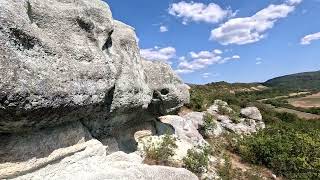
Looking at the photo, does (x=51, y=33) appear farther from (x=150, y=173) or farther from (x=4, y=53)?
(x=150, y=173)

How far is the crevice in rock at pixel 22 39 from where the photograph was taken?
24.4ft

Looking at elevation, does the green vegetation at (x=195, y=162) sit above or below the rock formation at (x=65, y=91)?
below

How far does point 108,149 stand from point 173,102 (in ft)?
12.5

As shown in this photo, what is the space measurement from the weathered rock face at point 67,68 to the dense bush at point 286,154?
9.90 meters

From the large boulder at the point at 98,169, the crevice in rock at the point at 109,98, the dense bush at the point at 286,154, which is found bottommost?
the dense bush at the point at 286,154

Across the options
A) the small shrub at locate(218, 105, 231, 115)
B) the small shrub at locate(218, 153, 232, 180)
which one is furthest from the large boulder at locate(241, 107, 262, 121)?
the small shrub at locate(218, 153, 232, 180)

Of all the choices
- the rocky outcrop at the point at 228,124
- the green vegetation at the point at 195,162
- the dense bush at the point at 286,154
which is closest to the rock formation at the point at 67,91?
the green vegetation at the point at 195,162

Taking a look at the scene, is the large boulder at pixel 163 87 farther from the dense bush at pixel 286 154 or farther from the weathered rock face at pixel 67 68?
the dense bush at pixel 286 154

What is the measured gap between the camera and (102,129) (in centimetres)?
1127

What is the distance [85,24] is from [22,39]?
2472mm

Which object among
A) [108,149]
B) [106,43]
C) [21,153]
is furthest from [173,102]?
[21,153]

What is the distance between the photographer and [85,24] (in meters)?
9.95

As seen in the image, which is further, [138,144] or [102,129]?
[138,144]

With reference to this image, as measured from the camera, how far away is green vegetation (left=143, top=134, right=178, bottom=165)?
1398cm
